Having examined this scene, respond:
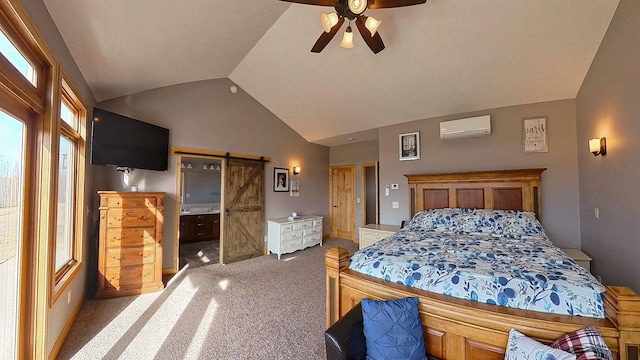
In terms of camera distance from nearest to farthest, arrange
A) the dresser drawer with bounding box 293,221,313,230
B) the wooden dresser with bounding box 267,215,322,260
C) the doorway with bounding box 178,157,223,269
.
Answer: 1. the wooden dresser with bounding box 267,215,322,260
2. the doorway with bounding box 178,157,223,269
3. the dresser drawer with bounding box 293,221,313,230

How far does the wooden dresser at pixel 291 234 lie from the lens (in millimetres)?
4764

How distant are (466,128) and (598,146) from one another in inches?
54.7

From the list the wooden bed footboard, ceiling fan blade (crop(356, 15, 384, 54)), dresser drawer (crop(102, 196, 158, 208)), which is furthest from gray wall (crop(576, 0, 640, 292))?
dresser drawer (crop(102, 196, 158, 208))

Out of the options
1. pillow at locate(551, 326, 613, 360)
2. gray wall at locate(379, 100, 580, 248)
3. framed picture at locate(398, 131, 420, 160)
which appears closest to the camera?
pillow at locate(551, 326, 613, 360)

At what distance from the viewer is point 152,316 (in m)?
2.56

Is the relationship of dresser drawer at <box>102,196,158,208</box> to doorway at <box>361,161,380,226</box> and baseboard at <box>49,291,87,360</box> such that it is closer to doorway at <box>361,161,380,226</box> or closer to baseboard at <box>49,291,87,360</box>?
baseboard at <box>49,291,87,360</box>

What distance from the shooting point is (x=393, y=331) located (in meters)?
1.47

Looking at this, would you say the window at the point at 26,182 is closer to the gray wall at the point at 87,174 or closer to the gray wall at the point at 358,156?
the gray wall at the point at 87,174

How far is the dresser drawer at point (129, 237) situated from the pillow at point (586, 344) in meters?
3.94

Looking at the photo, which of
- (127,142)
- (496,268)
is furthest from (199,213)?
(496,268)

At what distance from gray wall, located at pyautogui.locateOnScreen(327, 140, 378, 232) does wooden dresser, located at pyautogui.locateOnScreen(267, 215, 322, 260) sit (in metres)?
1.35

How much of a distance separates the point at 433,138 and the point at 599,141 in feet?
6.24

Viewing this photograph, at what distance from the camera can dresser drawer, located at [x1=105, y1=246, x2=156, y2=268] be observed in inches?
117

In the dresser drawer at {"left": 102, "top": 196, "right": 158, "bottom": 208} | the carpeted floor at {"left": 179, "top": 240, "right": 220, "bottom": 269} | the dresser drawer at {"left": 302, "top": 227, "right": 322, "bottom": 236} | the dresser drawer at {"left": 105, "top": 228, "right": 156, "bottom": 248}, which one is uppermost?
the dresser drawer at {"left": 102, "top": 196, "right": 158, "bottom": 208}
